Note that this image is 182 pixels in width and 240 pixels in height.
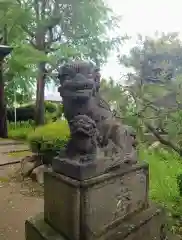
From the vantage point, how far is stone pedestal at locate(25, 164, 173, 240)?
6.35 ft

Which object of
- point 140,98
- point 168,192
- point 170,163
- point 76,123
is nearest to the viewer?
point 76,123

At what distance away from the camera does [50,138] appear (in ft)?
16.5

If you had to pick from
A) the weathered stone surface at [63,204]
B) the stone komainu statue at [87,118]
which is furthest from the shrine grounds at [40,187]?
the stone komainu statue at [87,118]

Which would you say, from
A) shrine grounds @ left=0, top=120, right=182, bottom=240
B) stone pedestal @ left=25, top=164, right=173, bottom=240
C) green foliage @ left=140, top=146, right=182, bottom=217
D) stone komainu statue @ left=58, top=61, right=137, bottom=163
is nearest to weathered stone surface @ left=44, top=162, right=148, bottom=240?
stone pedestal @ left=25, top=164, right=173, bottom=240

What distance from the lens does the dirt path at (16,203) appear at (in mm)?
2891

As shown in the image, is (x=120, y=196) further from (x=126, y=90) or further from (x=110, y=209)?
(x=126, y=90)

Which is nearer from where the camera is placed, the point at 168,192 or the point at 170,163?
the point at 168,192

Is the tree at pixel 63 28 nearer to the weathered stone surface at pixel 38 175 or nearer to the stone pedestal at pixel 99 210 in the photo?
the weathered stone surface at pixel 38 175

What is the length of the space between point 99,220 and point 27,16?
8.86 metres

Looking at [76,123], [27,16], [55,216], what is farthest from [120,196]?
[27,16]

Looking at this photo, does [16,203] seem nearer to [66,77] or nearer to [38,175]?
[38,175]

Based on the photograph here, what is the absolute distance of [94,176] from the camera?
200 cm

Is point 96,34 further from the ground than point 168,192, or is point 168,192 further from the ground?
point 96,34

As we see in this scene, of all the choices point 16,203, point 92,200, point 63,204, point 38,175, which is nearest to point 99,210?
point 92,200
